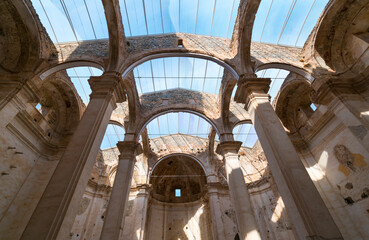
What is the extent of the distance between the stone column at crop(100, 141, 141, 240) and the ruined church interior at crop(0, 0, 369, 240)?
45 millimetres

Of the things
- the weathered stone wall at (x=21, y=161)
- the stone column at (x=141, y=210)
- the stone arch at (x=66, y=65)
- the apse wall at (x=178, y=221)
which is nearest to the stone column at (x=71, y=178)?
the stone arch at (x=66, y=65)

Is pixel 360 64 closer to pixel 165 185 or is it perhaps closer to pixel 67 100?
pixel 67 100

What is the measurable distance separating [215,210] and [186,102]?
717 centimetres

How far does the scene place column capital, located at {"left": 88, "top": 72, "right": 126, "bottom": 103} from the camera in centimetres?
487

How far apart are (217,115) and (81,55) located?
7292mm

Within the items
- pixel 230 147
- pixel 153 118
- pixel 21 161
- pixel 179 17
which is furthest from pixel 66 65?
pixel 230 147

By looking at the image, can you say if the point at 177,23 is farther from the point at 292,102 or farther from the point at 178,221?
the point at 178,221

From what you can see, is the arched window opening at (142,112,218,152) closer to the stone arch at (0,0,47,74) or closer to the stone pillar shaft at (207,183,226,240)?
the stone pillar shaft at (207,183,226,240)

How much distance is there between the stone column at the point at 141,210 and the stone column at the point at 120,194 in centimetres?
496

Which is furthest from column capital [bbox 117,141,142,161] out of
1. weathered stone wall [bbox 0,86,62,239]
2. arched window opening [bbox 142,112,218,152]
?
arched window opening [bbox 142,112,218,152]

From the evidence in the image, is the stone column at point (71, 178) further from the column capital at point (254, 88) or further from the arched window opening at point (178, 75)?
the arched window opening at point (178, 75)

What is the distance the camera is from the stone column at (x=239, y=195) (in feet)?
20.1

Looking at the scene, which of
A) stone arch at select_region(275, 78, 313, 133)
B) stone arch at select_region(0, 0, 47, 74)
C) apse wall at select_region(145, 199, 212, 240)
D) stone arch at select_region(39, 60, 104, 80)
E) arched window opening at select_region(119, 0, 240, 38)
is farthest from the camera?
apse wall at select_region(145, 199, 212, 240)

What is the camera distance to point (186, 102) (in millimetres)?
11141
